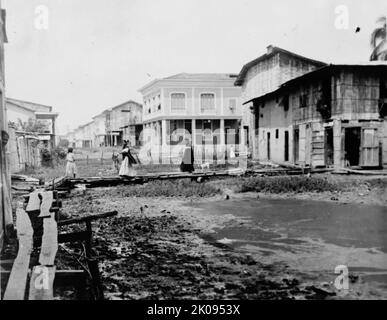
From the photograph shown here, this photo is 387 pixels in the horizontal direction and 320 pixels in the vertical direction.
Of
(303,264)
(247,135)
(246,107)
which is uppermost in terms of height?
(246,107)

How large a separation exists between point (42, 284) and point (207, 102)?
3695 centimetres

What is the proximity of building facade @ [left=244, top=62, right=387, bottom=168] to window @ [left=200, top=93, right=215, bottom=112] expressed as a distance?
17475 mm

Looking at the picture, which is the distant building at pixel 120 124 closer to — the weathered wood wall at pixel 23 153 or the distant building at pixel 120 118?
the distant building at pixel 120 118

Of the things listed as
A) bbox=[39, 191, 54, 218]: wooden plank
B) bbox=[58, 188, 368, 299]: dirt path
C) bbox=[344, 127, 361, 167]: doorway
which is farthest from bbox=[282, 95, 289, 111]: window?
bbox=[39, 191, 54, 218]: wooden plank

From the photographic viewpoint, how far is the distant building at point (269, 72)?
97.3ft

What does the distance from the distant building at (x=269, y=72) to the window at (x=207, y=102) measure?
6.78 m

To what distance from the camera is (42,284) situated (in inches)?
174

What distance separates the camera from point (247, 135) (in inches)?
1379

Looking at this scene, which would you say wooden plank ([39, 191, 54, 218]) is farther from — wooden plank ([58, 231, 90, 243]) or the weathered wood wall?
the weathered wood wall

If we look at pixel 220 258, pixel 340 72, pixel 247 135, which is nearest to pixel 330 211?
pixel 220 258

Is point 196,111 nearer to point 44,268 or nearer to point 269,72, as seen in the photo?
point 269,72

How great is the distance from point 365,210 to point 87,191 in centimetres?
930

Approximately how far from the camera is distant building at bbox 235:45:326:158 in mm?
29672

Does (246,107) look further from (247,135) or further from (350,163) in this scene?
(350,163)
